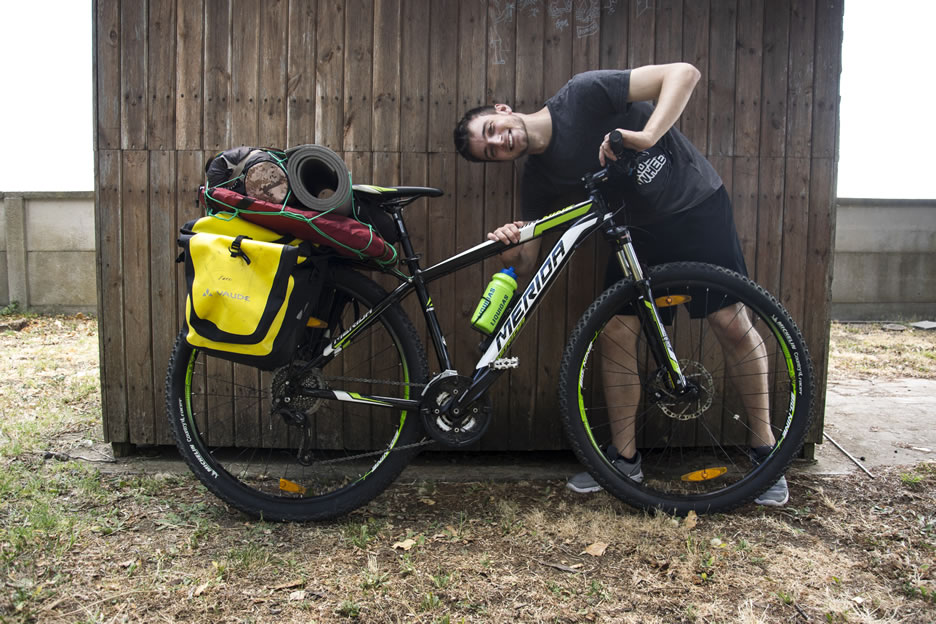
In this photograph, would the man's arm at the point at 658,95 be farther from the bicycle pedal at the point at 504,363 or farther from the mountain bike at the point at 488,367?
the bicycle pedal at the point at 504,363

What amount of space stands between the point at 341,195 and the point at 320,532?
121 cm

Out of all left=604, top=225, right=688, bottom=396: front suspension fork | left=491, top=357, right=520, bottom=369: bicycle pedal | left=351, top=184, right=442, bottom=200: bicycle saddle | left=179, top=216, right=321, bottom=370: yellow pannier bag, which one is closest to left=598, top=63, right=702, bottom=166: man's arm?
left=604, top=225, right=688, bottom=396: front suspension fork

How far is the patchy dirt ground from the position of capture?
1.75 metres

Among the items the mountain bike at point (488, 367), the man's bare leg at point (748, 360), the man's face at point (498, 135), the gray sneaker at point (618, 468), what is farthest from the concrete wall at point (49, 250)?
the man's bare leg at point (748, 360)

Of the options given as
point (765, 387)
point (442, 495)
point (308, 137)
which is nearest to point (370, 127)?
point (308, 137)

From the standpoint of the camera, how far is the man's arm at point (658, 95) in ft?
Answer: 7.52

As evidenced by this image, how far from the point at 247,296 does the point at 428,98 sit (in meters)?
1.31

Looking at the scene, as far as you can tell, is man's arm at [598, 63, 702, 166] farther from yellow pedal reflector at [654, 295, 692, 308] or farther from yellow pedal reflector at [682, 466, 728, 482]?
yellow pedal reflector at [682, 466, 728, 482]

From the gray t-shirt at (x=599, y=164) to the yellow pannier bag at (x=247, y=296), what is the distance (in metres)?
1.13

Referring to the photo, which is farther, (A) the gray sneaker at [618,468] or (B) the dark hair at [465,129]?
(A) the gray sneaker at [618,468]

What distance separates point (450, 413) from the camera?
2.29 meters

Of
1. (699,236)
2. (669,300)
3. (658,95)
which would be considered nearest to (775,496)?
(669,300)

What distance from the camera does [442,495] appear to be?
102 inches

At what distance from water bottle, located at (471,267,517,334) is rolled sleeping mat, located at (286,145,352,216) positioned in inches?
23.6
